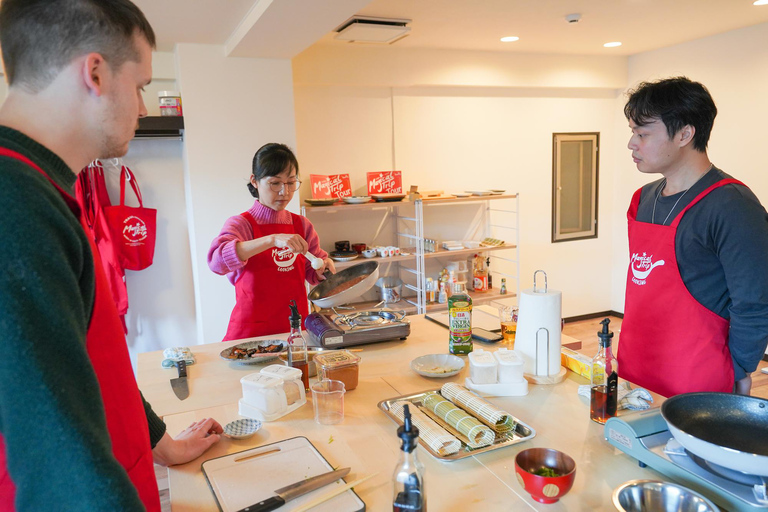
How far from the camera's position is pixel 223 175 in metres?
3.55

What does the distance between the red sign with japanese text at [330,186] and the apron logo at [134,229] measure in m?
1.24

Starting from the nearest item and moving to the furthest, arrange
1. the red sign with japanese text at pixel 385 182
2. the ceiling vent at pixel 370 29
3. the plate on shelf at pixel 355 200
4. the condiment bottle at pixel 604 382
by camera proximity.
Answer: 1. the condiment bottle at pixel 604 382
2. the ceiling vent at pixel 370 29
3. the plate on shelf at pixel 355 200
4. the red sign with japanese text at pixel 385 182

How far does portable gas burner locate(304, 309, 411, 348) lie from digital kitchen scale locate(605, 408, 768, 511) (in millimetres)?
976

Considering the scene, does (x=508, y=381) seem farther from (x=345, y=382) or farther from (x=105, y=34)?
(x=105, y=34)

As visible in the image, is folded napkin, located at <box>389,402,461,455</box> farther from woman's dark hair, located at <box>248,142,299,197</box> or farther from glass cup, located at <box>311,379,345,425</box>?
woman's dark hair, located at <box>248,142,299,197</box>

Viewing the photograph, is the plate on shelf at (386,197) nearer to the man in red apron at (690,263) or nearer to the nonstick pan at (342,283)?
the nonstick pan at (342,283)

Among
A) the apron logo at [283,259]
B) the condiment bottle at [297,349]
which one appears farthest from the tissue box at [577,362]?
the apron logo at [283,259]

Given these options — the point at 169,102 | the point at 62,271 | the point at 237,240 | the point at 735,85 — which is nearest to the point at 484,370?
the point at 62,271

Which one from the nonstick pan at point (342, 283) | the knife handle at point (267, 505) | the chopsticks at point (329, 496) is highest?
the nonstick pan at point (342, 283)

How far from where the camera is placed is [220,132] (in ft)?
11.5

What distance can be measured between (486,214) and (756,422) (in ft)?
13.3

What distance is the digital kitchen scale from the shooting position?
976 millimetres

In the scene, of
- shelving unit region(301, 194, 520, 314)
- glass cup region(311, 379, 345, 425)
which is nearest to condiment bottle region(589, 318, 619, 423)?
glass cup region(311, 379, 345, 425)

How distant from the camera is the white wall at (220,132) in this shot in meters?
3.44
